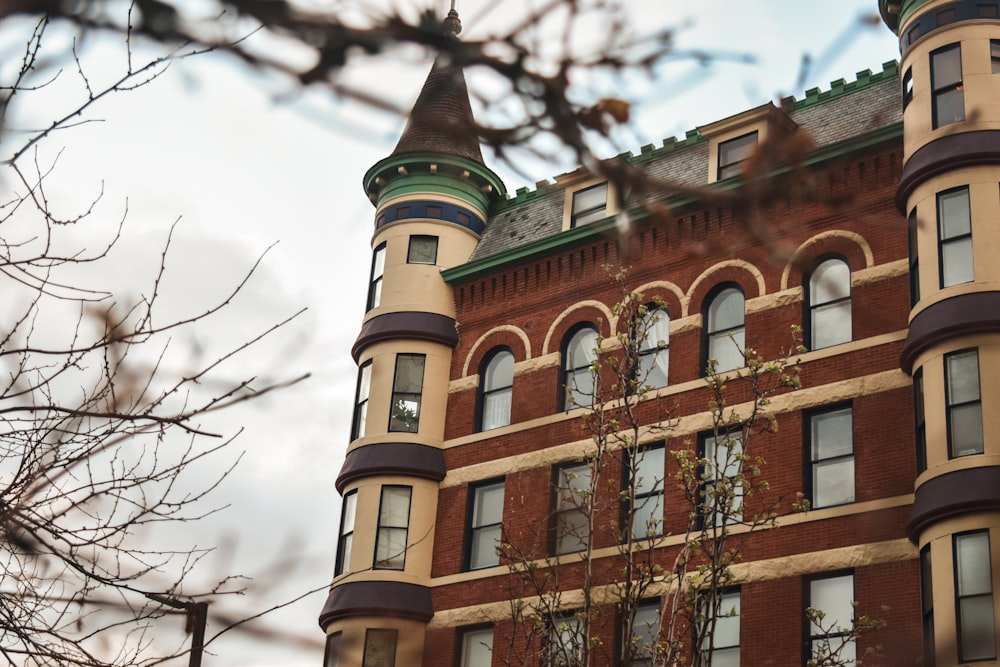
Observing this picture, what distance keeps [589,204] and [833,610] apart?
35.4ft

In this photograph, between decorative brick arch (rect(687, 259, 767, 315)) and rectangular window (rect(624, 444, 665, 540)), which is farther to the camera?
decorative brick arch (rect(687, 259, 767, 315))

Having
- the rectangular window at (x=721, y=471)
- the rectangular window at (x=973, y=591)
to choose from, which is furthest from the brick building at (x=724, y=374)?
the rectangular window at (x=721, y=471)

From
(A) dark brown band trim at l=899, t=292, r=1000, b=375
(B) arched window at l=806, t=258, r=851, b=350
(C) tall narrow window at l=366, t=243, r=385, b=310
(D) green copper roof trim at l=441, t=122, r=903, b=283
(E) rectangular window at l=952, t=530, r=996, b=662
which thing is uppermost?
(C) tall narrow window at l=366, t=243, r=385, b=310

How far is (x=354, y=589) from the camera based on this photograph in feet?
85.6

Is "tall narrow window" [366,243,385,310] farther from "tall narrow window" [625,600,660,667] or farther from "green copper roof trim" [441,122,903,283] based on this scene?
"tall narrow window" [625,600,660,667]

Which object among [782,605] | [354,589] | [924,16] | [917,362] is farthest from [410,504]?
[924,16]

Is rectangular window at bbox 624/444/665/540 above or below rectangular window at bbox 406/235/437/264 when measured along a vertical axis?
below

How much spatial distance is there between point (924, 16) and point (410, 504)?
13025mm

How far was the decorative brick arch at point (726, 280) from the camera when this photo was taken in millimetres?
24219

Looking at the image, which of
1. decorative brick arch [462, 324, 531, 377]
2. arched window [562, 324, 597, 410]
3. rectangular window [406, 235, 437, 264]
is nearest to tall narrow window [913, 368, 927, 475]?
arched window [562, 324, 597, 410]

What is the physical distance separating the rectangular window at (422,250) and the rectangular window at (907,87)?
10.7 metres

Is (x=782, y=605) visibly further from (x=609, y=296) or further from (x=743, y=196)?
(x=743, y=196)

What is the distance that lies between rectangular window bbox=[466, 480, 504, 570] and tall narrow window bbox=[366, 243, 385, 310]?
5.53 metres

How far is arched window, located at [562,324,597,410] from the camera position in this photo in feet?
86.2
